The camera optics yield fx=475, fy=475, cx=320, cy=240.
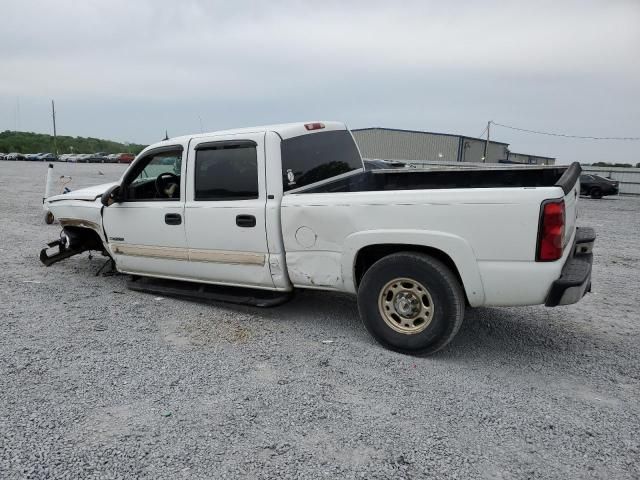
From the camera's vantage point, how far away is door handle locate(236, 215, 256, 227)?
441 cm

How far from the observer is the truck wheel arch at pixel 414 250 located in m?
3.53

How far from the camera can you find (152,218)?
5.14 meters

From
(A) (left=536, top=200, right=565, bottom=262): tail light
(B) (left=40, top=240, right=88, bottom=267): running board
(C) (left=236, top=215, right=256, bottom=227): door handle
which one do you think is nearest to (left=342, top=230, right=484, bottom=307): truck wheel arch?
(A) (left=536, top=200, right=565, bottom=262): tail light

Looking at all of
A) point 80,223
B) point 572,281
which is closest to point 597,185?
point 572,281

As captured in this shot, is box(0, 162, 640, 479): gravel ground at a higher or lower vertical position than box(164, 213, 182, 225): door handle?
lower

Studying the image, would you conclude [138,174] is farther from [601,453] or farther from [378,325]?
[601,453]

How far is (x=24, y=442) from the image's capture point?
2725 millimetres

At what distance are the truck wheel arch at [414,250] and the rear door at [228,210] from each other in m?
0.85

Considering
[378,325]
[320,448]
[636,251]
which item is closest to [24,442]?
[320,448]

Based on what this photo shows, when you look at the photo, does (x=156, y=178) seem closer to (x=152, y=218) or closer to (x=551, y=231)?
(x=152, y=218)

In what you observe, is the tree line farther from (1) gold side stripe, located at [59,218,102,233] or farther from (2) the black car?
(1) gold side stripe, located at [59,218,102,233]

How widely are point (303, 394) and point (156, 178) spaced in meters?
3.14

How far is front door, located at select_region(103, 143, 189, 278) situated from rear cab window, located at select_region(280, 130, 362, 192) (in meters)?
1.21

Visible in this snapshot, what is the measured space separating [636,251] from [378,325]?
722cm
